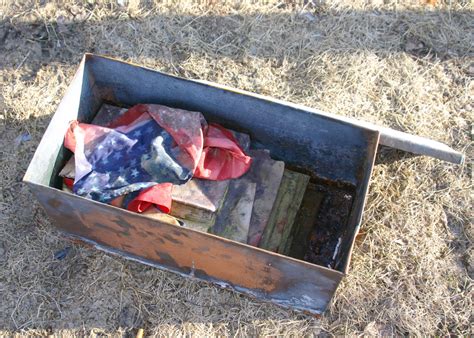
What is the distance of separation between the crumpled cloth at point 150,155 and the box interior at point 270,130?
0.37 ft

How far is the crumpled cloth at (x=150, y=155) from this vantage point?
3.18m

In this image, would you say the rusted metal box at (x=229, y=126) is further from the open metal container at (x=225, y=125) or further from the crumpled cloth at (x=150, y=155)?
the crumpled cloth at (x=150, y=155)

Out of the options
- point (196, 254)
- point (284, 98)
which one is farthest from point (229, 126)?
point (196, 254)

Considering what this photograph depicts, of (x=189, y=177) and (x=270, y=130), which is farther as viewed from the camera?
(x=270, y=130)

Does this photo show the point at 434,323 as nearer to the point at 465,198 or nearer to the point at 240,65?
the point at 465,198

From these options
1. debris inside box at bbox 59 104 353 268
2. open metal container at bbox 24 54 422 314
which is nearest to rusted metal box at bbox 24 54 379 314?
open metal container at bbox 24 54 422 314

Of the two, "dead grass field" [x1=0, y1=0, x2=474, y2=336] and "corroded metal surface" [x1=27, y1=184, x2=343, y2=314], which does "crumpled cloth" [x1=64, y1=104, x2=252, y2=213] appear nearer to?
"corroded metal surface" [x1=27, y1=184, x2=343, y2=314]

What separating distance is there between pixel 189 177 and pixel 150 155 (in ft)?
0.88

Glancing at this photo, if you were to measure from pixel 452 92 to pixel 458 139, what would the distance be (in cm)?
40

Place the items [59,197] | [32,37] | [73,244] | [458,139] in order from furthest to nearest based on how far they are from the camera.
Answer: [32,37] < [458,139] < [73,244] < [59,197]

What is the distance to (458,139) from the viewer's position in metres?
3.95

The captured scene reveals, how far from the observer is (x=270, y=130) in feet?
11.2

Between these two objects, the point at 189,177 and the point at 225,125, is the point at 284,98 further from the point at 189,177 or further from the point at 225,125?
the point at 189,177

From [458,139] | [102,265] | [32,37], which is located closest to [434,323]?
[458,139]
